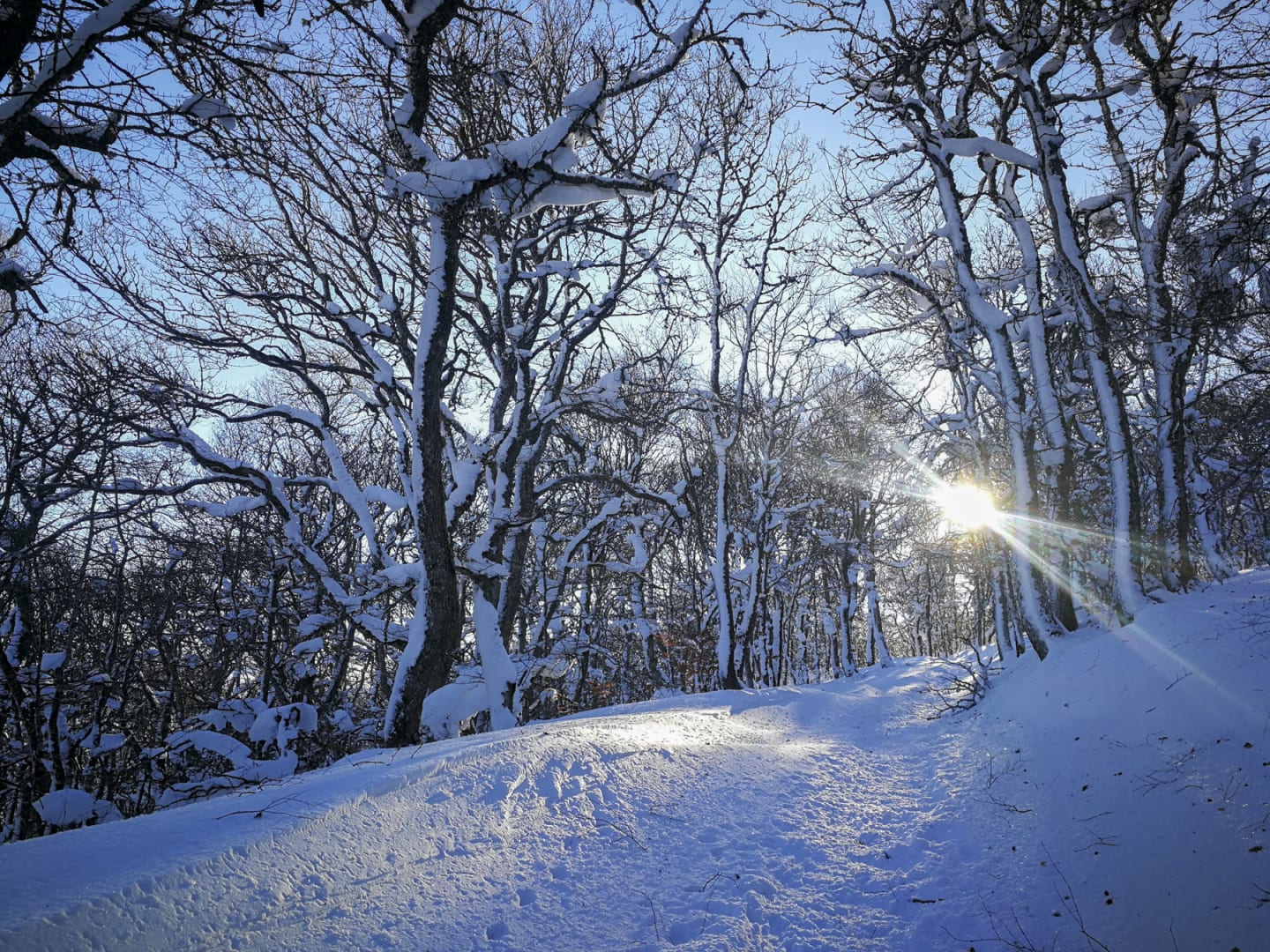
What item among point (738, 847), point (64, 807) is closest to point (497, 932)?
point (738, 847)

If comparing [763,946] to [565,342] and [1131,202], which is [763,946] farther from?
[1131,202]

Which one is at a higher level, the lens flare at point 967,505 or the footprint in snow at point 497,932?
the lens flare at point 967,505

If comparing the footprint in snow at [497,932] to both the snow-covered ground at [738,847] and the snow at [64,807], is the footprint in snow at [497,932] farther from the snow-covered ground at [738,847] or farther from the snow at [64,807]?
the snow at [64,807]

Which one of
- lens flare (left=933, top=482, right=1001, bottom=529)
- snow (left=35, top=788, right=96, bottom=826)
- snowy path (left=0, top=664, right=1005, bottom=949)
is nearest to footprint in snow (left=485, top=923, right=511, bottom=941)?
snowy path (left=0, top=664, right=1005, bottom=949)

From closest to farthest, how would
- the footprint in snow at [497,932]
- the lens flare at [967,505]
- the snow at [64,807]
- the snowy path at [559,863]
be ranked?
the snowy path at [559,863], the footprint in snow at [497,932], the snow at [64,807], the lens flare at [967,505]

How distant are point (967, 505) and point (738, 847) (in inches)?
345

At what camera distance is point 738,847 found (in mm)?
3494

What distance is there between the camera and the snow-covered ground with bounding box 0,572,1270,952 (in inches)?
92.6

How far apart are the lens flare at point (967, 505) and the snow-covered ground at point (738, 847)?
3.20 metres

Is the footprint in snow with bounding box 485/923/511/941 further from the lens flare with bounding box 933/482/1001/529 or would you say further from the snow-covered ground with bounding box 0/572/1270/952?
the lens flare with bounding box 933/482/1001/529

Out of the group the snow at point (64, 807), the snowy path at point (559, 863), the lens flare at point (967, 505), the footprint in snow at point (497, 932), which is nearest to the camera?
the snowy path at point (559, 863)

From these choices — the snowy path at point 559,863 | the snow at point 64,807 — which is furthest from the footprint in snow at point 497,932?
the snow at point 64,807

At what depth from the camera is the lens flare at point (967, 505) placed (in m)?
8.27

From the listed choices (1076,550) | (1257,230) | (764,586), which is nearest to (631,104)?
(1257,230)
